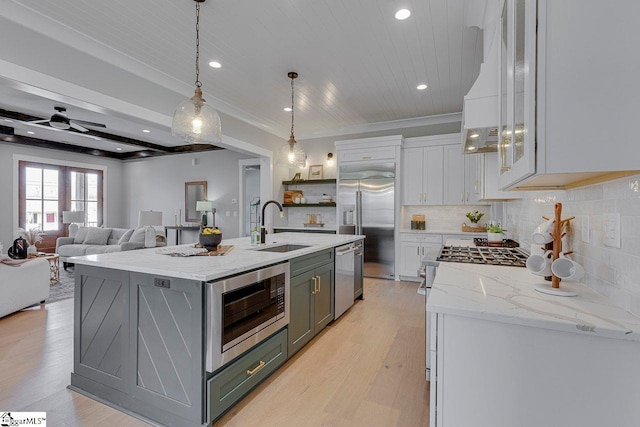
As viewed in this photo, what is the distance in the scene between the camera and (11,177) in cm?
661

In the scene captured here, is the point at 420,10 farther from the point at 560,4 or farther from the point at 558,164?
the point at 558,164

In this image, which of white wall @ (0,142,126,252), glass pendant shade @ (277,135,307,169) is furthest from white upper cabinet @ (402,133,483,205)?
white wall @ (0,142,126,252)

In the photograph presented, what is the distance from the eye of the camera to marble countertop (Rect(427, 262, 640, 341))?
916 millimetres

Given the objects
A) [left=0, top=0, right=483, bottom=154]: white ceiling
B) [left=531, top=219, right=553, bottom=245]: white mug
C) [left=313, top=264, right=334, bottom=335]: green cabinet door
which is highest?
[left=0, top=0, right=483, bottom=154]: white ceiling

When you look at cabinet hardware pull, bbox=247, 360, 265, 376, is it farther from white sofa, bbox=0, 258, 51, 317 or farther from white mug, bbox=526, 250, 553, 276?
white sofa, bbox=0, 258, 51, 317

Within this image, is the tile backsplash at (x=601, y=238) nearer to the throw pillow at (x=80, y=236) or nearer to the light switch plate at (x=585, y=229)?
the light switch plate at (x=585, y=229)

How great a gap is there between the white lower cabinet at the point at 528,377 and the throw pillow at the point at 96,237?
7.47 meters

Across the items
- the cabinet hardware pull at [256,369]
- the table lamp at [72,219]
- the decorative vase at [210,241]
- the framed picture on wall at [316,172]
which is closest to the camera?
the cabinet hardware pull at [256,369]

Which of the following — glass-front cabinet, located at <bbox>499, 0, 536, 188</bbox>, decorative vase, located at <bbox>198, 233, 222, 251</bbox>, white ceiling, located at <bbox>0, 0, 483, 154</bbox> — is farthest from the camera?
white ceiling, located at <bbox>0, 0, 483, 154</bbox>

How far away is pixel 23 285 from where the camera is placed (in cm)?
361

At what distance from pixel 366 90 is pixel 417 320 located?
308 centimetres

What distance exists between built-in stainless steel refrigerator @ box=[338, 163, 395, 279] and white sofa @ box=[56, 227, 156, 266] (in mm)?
3728

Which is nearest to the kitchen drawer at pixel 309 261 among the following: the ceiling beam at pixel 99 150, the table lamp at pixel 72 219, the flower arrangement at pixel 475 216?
the flower arrangement at pixel 475 216

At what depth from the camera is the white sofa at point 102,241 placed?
5699 mm
